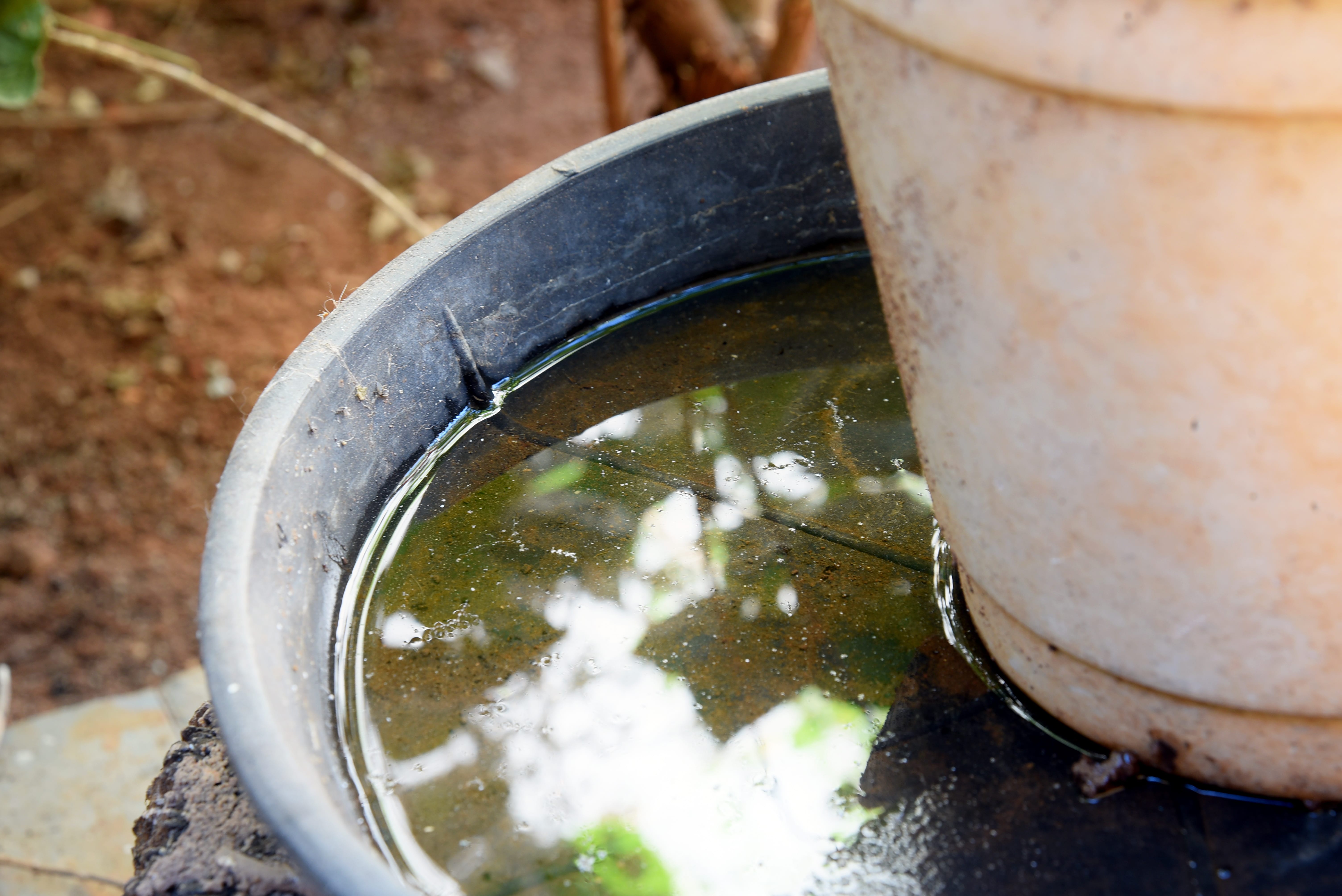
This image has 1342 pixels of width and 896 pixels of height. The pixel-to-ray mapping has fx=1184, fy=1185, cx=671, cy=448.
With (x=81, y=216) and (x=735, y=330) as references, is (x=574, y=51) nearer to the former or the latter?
(x=81, y=216)

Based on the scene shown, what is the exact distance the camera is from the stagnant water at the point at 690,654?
2.86 ft

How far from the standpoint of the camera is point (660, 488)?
3.87 ft

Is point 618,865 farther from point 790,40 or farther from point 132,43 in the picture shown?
point 132,43

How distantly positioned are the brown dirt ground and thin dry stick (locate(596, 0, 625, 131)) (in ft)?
2.32

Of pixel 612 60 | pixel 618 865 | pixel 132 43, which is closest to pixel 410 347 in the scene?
pixel 618 865

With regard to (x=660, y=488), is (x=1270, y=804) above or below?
below

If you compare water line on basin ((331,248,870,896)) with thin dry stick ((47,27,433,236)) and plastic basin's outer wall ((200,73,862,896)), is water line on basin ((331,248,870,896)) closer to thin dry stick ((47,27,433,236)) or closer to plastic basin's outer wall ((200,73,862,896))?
plastic basin's outer wall ((200,73,862,896))

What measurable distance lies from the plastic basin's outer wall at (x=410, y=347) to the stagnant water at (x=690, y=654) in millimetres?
51

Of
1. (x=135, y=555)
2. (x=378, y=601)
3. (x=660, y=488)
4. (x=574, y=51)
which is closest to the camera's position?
(x=378, y=601)

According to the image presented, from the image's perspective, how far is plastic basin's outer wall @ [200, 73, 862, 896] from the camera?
2.53 feet

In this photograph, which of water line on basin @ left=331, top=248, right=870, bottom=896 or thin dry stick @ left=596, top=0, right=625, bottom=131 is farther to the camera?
thin dry stick @ left=596, top=0, right=625, bottom=131

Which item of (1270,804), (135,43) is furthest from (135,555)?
(1270,804)

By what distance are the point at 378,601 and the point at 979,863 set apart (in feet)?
1.84

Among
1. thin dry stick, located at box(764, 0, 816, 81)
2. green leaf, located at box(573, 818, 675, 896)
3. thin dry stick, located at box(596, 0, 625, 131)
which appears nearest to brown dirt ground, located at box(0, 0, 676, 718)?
thin dry stick, located at box(596, 0, 625, 131)
